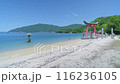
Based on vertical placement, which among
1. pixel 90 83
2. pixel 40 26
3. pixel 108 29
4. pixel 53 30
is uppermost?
pixel 40 26

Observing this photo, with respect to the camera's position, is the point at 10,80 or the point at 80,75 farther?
the point at 80,75

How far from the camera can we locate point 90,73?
257 cm

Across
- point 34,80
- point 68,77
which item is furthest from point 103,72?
point 34,80

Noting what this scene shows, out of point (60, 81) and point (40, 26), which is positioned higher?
point (40, 26)

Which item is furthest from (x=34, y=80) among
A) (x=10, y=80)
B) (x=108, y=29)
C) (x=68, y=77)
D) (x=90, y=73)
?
(x=108, y=29)

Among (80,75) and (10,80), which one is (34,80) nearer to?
(10,80)

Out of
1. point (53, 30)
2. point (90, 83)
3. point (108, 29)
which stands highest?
point (53, 30)

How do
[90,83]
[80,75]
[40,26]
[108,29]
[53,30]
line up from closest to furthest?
[90,83] → [80,75] → [108,29] → [53,30] → [40,26]

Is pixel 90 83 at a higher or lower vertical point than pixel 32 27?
lower

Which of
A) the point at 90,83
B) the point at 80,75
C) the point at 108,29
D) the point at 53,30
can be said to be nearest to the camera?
the point at 90,83

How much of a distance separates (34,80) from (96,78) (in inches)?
81.1

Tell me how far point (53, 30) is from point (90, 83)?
149203mm

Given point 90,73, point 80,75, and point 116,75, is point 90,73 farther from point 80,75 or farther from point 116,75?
point 116,75

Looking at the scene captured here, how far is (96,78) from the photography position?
2.34 m
